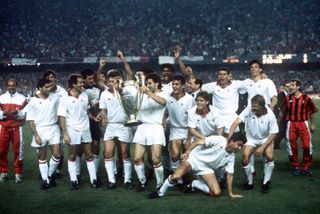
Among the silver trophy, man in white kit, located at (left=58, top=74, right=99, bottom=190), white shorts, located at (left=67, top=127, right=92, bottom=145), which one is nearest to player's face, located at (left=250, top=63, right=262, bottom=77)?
the silver trophy

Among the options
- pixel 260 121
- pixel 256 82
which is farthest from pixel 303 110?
pixel 260 121

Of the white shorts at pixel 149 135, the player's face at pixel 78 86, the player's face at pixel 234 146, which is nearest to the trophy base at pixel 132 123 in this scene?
the white shorts at pixel 149 135

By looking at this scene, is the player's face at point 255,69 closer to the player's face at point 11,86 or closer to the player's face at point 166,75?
the player's face at point 166,75

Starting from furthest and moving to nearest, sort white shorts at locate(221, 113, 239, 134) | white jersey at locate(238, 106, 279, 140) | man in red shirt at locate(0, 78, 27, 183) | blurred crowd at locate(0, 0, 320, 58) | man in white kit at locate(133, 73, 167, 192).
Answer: blurred crowd at locate(0, 0, 320, 58) → man in red shirt at locate(0, 78, 27, 183) → white shorts at locate(221, 113, 239, 134) → white jersey at locate(238, 106, 279, 140) → man in white kit at locate(133, 73, 167, 192)

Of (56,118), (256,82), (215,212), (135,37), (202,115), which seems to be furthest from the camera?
(135,37)

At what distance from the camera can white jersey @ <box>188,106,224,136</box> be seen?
714 centimetres

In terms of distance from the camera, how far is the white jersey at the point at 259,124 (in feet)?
23.4

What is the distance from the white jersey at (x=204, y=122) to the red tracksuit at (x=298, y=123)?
6.85 ft

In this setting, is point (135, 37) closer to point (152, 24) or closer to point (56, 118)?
point (152, 24)

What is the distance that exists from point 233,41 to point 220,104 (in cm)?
3224

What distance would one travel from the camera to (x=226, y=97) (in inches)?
314

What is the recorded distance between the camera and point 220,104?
804 cm

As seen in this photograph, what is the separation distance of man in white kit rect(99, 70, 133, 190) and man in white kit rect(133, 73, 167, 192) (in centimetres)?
33

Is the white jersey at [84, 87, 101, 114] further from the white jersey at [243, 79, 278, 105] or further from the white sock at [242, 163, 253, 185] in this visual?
the white sock at [242, 163, 253, 185]
